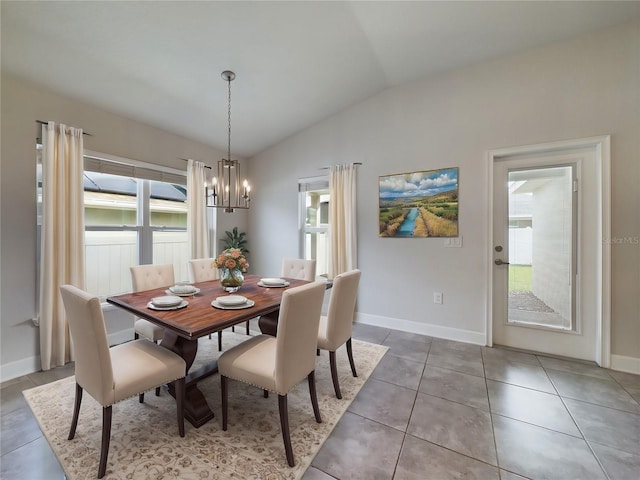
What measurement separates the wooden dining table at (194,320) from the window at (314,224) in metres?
1.98

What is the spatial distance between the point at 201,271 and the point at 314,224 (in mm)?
1834

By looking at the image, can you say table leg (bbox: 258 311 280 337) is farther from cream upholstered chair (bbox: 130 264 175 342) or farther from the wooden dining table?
cream upholstered chair (bbox: 130 264 175 342)

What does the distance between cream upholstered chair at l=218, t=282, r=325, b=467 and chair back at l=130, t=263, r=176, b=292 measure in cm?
138

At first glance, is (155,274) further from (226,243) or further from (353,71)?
(353,71)

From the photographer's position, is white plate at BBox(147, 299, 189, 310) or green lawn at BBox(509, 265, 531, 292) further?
green lawn at BBox(509, 265, 531, 292)

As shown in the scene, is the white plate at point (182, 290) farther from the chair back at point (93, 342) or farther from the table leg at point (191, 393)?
the chair back at point (93, 342)

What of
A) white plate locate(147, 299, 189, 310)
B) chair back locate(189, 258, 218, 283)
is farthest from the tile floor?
chair back locate(189, 258, 218, 283)

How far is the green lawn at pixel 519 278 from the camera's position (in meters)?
2.81

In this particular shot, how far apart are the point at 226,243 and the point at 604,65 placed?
4847mm

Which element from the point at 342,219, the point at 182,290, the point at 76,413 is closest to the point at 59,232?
the point at 182,290

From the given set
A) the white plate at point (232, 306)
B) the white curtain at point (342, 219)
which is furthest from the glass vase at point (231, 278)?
the white curtain at point (342, 219)

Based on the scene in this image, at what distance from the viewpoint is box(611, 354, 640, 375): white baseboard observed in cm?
233

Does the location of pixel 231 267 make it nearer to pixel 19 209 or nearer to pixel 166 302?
pixel 166 302

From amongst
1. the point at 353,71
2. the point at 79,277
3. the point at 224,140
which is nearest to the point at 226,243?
the point at 224,140
